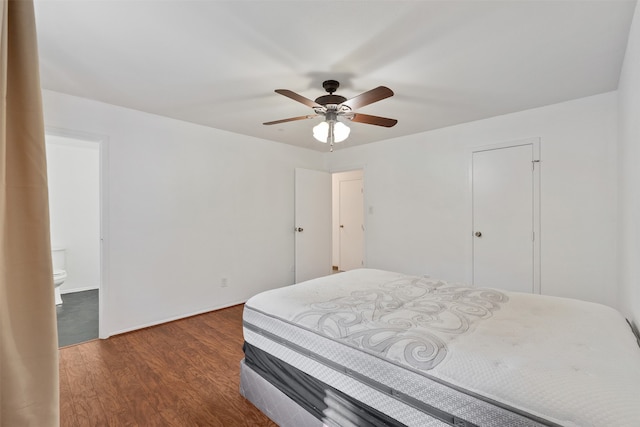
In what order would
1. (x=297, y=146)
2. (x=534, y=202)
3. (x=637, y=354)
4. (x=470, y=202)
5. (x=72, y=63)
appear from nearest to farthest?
(x=637, y=354) → (x=72, y=63) → (x=534, y=202) → (x=470, y=202) → (x=297, y=146)

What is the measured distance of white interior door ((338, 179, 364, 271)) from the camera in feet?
20.0

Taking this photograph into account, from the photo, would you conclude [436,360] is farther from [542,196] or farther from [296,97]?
[542,196]

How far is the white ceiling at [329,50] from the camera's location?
167 centimetres

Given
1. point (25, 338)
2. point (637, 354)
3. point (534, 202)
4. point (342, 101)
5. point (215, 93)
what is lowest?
point (637, 354)

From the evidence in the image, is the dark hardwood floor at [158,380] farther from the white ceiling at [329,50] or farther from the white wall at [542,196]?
the white wall at [542,196]

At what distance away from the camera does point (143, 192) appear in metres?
3.31

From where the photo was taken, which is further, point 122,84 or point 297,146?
point 297,146

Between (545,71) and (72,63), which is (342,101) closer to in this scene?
(545,71)

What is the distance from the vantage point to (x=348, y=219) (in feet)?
20.6

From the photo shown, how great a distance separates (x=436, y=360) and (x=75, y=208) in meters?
5.63

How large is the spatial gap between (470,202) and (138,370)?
3795 mm

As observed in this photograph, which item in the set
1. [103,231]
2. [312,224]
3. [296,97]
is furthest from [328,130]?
[312,224]

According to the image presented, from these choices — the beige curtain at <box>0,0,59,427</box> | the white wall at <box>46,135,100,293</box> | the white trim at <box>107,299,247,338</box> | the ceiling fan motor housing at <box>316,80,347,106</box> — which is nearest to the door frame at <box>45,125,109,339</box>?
the white trim at <box>107,299,247,338</box>

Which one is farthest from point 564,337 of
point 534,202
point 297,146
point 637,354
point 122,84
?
point 297,146
